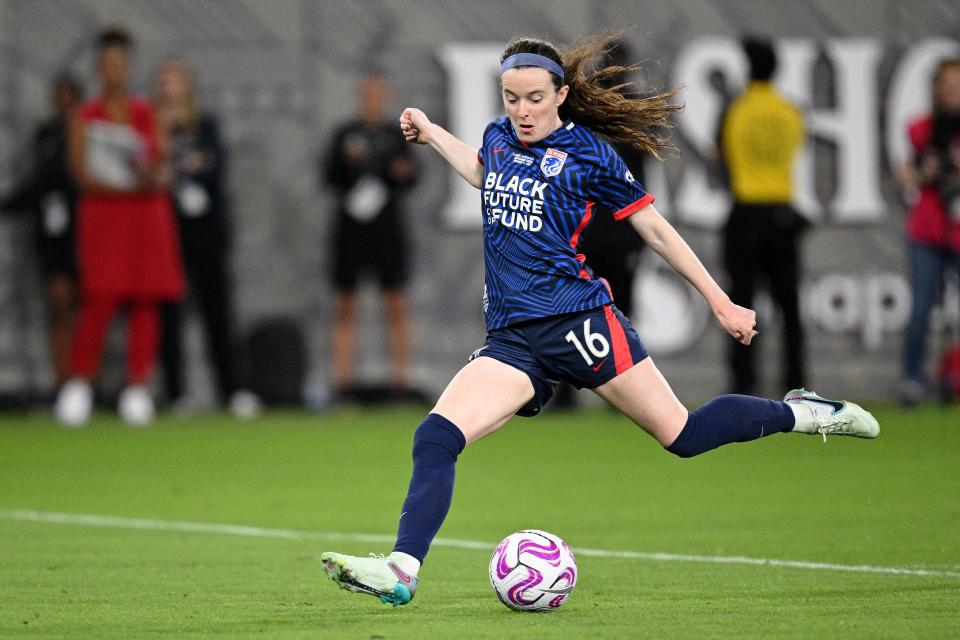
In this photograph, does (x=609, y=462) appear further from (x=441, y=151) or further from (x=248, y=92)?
(x=248, y=92)

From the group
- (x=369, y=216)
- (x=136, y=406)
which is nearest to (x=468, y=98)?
(x=369, y=216)

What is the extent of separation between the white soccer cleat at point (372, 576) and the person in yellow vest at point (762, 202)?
390 inches

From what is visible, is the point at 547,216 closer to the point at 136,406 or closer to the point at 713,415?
the point at 713,415

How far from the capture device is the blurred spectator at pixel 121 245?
15.5m

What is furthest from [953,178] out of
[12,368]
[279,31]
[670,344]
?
[12,368]

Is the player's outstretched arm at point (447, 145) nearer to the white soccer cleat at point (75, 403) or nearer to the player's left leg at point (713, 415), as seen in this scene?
the player's left leg at point (713, 415)

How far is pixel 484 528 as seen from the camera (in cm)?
900

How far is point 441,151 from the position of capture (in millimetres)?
7105

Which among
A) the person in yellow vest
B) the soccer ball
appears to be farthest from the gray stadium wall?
the soccer ball

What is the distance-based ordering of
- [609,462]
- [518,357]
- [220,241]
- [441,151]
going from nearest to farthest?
[518,357], [441,151], [609,462], [220,241]

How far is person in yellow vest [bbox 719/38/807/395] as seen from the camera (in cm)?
1553

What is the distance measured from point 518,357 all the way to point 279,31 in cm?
1181

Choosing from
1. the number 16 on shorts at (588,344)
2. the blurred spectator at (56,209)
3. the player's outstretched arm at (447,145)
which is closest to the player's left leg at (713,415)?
the number 16 on shorts at (588,344)

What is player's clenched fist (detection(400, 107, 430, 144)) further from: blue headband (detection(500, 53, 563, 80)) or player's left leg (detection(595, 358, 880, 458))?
player's left leg (detection(595, 358, 880, 458))
